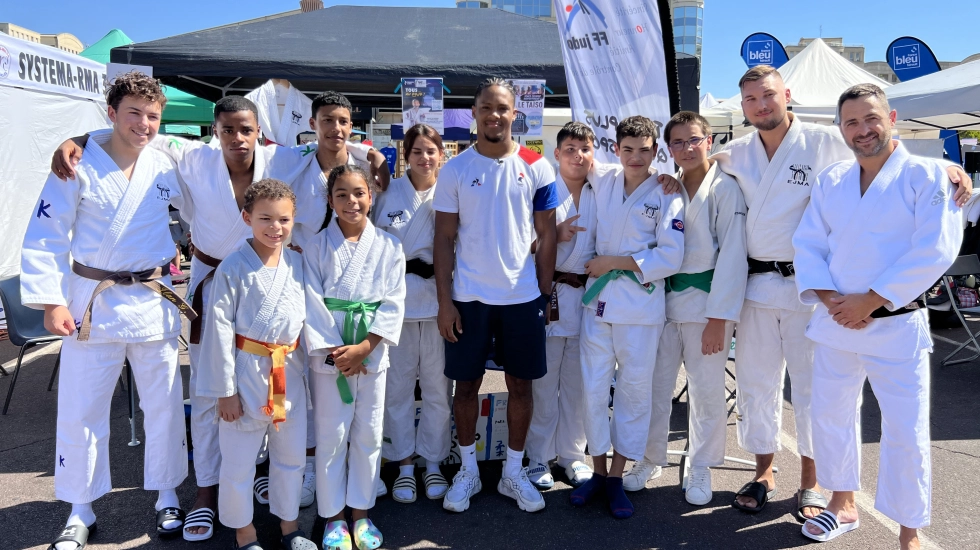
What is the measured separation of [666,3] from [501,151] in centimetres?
149

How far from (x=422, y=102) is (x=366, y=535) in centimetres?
327

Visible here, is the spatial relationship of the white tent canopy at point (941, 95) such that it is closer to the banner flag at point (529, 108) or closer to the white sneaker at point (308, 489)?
the banner flag at point (529, 108)

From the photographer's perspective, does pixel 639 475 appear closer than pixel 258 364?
No

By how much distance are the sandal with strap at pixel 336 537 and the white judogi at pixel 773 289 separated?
1.95 meters

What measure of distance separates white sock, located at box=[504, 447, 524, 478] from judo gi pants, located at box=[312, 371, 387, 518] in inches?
28.2

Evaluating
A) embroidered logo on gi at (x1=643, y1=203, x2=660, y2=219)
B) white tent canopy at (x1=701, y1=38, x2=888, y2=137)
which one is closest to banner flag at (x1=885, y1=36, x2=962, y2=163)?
white tent canopy at (x1=701, y1=38, x2=888, y2=137)

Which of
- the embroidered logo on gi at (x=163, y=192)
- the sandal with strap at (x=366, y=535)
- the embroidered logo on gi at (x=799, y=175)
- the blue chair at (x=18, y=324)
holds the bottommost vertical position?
the sandal with strap at (x=366, y=535)

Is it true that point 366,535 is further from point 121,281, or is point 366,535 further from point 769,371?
point 769,371

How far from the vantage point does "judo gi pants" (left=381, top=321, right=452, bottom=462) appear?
309 centimetres

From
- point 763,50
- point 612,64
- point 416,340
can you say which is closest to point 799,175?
point 612,64

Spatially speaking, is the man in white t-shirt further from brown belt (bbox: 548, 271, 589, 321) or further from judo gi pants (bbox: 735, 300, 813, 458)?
judo gi pants (bbox: 735, 300, 813, 458)

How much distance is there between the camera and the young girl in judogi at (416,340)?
3.03 meters

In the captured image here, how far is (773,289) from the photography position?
2850 millimetres

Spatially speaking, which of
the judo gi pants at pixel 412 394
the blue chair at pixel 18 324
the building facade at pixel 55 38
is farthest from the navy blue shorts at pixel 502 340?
the building facade at pixel 55 38
